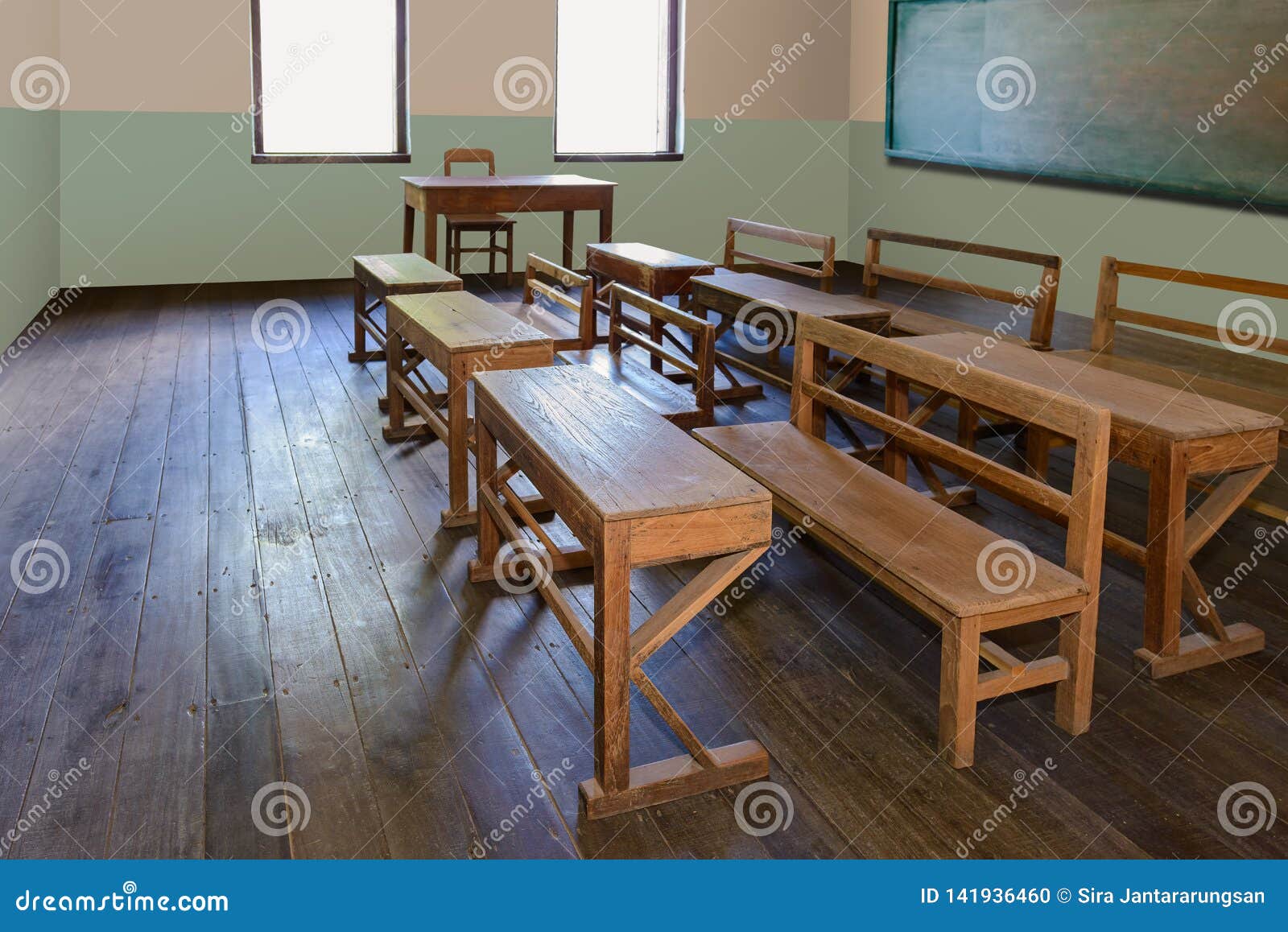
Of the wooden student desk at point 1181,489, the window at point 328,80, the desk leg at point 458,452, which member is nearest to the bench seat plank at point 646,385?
the desk leg at point 458,452

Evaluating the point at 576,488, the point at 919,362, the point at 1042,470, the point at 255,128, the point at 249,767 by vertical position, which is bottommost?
the point at 249,767

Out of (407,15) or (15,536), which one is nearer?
(15,536)

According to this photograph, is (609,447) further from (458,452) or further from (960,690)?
(458,452)

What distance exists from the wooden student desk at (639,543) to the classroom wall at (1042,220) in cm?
442

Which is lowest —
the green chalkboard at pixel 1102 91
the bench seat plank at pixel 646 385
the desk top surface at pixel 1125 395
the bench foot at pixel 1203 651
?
the bench foot at pixel 1203 651

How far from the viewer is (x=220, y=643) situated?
2.80m

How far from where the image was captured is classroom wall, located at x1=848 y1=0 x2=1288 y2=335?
581 centimetres

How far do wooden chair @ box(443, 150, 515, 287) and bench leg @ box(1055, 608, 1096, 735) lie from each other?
5244 millimetres

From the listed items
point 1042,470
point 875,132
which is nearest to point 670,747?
point 1042,470

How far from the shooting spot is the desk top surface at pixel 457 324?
355cm

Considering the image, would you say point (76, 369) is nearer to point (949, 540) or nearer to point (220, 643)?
point (220, 643)

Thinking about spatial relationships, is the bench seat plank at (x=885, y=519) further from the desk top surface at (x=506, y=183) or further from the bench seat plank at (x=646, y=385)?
the desk top surface at (x=506, y=183)

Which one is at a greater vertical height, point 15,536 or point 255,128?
point 255,128

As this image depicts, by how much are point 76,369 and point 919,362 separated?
165 inches
